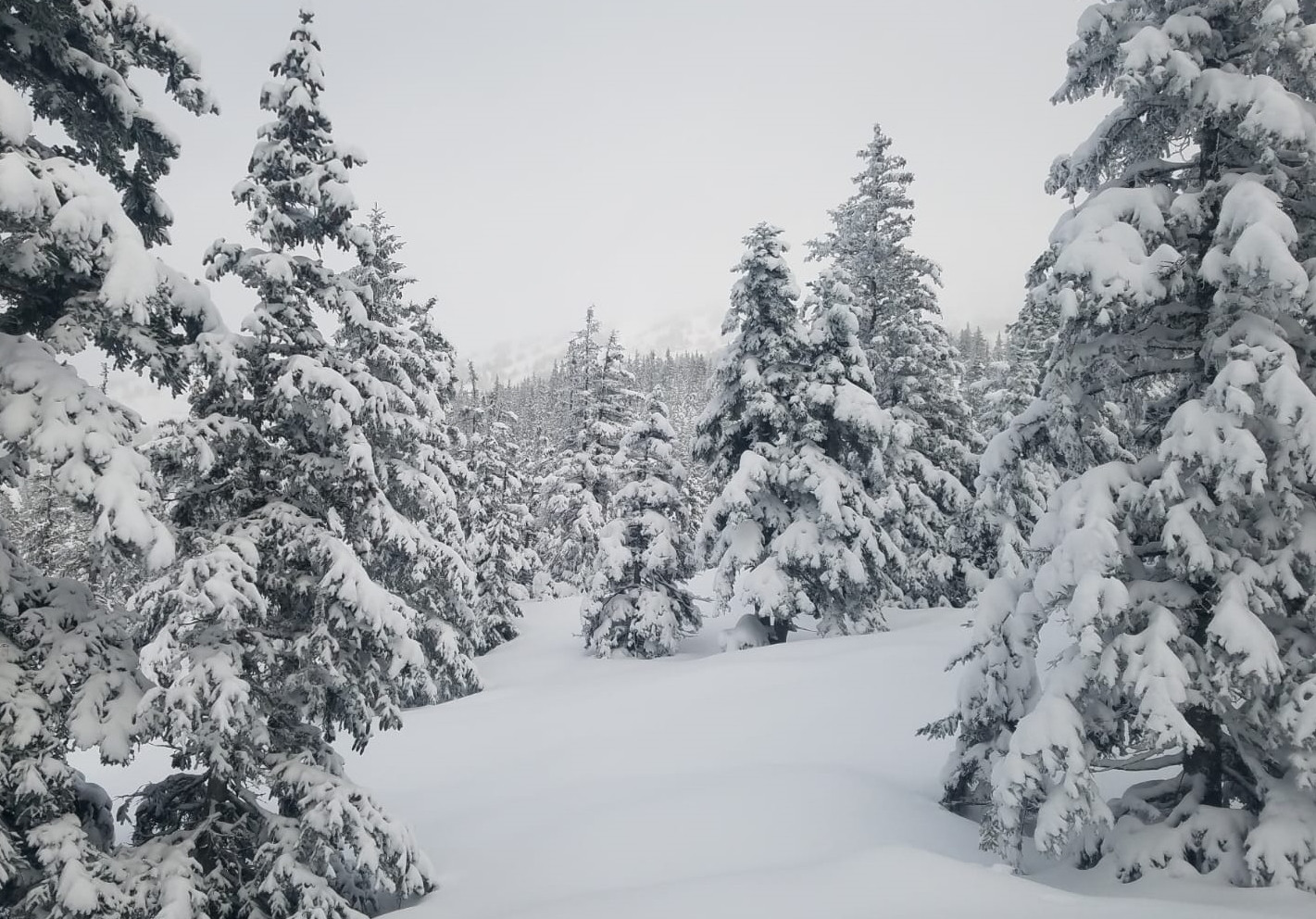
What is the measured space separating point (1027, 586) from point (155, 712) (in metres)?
9.38

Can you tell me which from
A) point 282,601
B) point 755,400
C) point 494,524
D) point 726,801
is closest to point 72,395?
point 282,601

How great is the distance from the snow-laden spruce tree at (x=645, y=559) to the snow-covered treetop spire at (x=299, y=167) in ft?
53.3

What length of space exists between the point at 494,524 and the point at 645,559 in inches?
499

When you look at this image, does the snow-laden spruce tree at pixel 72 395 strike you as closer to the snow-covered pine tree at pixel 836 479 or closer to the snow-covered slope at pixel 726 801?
the snow-covered slope at pixel 726 801

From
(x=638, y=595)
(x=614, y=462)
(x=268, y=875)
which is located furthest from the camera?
(x=614, y=462)

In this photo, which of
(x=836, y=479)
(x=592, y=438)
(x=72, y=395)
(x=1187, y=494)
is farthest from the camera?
(x=592, y=438)

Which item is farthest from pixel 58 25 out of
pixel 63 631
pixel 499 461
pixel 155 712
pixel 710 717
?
pixel 499 461

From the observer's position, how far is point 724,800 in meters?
11.1

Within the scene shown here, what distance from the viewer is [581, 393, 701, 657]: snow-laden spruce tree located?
81.8 feet

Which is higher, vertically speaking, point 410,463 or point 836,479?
point 410,463

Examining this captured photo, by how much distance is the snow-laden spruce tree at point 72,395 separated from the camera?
5.86 meters

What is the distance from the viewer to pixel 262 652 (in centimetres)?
868

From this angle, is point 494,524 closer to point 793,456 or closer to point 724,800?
point 793,456

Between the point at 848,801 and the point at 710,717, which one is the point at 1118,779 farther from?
the point at 710,717
